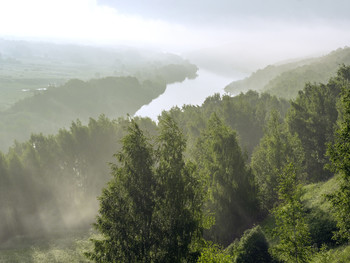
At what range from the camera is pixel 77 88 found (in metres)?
168

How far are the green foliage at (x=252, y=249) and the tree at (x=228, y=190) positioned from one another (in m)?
5.67

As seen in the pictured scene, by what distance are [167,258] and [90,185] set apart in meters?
43.7

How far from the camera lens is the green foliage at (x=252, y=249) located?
82.1 feet

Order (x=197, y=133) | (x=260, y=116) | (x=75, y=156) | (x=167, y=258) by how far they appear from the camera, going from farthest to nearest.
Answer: (x=260, y=116) < (x=197, y=133) < (x=75, y=156) < (x=167, y=258)

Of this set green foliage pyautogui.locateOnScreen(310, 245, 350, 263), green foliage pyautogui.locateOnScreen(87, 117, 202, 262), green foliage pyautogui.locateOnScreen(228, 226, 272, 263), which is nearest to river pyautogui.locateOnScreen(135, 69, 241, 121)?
green foliage pyautogui.locateOnScreen(228, 226, 272, 263)

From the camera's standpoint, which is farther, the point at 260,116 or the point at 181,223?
the point at 260,116

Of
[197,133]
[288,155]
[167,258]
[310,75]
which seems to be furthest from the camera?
[310,75]

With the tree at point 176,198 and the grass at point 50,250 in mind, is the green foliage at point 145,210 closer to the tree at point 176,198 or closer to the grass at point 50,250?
the tree at point 176,198


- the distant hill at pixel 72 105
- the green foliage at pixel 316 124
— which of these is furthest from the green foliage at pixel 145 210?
the distant hill at pixel 72 105

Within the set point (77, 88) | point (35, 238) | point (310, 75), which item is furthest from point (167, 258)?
point (77, 88)

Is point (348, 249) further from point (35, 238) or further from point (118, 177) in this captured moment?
point (35, 238)

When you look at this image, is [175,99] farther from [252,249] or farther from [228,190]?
[252,249]

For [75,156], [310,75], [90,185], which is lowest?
[90,185]

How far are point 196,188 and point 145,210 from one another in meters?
3.70
